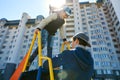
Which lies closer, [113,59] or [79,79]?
[79,79]

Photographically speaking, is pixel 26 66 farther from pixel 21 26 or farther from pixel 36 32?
pixel 21 26

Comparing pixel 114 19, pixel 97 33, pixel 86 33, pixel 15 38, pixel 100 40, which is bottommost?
pixel 100 40

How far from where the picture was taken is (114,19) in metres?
53.6

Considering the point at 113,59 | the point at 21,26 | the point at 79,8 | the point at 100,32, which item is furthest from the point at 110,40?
the point at 21,26

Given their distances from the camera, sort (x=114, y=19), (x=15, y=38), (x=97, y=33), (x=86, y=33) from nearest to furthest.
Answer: (x=97, y=33), (x=86, y=33), (x=114, y=19), (x=15, y=38)

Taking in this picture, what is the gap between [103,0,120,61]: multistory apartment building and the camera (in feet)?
154

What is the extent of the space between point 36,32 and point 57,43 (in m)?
45.7

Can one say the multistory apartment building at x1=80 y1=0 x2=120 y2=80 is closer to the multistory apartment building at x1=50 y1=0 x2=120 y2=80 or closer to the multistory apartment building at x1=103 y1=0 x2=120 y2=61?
the multistory apartment building at x1=50 y1=0 x2=120 y2=80

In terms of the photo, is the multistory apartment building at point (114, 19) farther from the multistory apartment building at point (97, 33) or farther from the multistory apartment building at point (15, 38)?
the multistory apartment building at point (15, 38)

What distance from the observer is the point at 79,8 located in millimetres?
57531

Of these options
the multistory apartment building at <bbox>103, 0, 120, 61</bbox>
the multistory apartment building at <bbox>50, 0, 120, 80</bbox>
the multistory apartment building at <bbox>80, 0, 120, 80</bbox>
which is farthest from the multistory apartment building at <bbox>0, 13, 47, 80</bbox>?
the multistory apartment building at <bbox>103, 0, 120, 61</bbox>

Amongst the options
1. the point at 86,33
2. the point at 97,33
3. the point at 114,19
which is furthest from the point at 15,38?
the point at 114,19

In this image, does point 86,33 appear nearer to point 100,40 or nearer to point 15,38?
point 100,40

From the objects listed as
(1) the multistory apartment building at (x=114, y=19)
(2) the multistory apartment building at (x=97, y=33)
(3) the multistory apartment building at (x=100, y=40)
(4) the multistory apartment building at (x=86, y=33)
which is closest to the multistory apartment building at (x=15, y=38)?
(4) the multistory apartment building at (x=86, y=33)
